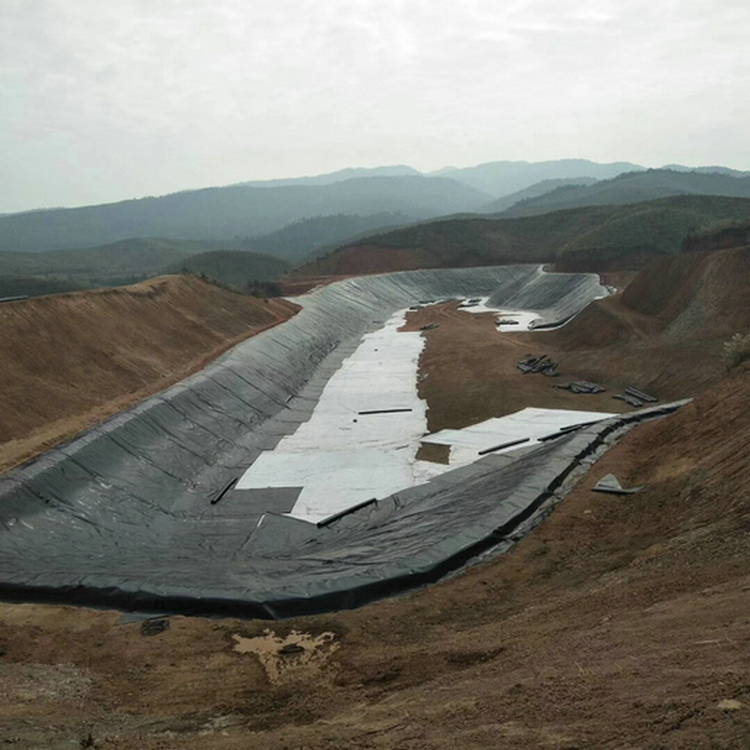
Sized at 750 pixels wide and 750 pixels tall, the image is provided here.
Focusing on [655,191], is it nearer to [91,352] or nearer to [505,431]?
[505,431]

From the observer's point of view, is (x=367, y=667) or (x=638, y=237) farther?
(x=638, y=237)

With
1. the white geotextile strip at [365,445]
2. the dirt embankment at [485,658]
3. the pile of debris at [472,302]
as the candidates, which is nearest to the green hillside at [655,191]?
the pile of debris at [472,302]

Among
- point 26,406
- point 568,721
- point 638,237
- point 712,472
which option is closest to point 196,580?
point 568,721

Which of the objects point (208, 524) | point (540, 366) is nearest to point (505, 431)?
point (208, 524)

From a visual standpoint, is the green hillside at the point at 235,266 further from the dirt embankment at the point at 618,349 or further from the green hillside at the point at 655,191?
the dirt embankment at the point at 618,349

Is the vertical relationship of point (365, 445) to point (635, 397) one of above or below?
below

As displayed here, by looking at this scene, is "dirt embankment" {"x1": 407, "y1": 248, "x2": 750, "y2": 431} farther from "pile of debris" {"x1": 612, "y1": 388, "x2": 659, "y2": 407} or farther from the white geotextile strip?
the white geotextile strip

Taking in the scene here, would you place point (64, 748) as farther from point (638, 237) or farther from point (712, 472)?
point (638, 237)
